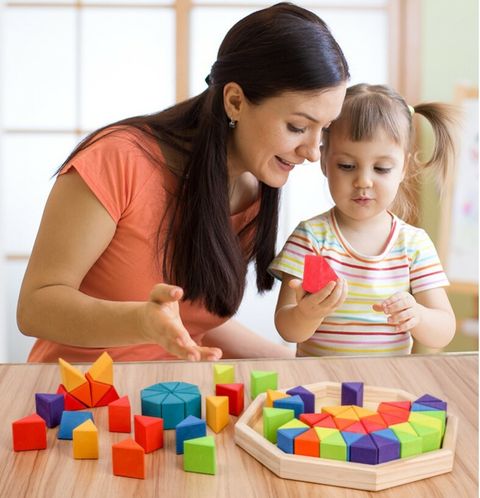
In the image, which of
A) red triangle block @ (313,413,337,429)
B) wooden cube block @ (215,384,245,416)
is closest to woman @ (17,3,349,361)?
wooden cube block @ (215,384,245,416)

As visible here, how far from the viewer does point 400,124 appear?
97 centimetres

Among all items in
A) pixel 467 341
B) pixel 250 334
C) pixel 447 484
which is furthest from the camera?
pixel 467 341

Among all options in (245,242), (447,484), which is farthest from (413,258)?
(447,484)

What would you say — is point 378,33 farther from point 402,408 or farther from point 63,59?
point 402,408

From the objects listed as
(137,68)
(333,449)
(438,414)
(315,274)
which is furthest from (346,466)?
(137,68)

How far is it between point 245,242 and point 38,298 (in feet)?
0.99

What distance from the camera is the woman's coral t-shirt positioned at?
935mm

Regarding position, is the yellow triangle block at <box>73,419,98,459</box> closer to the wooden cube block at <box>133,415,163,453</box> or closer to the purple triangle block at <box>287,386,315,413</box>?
the wooden cube block at <box>133,415,163,453</box>

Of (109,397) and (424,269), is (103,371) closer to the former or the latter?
(109,397)

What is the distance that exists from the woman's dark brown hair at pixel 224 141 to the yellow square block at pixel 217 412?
309 mm

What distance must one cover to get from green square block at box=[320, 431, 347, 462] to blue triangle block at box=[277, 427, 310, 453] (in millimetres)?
22

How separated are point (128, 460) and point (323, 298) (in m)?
0.26

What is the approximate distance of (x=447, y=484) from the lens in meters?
0.60

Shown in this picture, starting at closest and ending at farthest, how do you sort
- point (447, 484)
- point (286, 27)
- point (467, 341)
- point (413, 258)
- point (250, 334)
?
point (447, 484), point (286, 27), point (413, 258), point (250, 334), point (467, 341)
